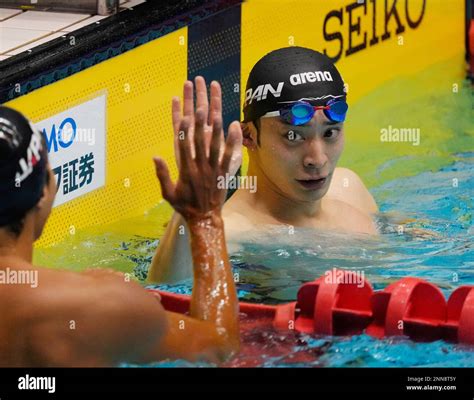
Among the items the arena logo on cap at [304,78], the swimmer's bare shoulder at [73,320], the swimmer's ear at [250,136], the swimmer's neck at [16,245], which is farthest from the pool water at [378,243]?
the arena logo on cap at [304,78]

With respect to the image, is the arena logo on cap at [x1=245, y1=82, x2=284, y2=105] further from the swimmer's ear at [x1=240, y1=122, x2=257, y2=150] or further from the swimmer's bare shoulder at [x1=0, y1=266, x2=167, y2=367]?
the swimmer's bare shoulder at [x1=0, y1=266, x2=167, y2=367]

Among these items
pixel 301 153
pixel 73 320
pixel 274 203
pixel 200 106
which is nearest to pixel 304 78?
pixel 301 153

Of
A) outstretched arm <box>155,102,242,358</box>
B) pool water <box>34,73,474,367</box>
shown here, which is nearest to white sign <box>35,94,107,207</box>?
pool water <box>34,73,474,367</box>

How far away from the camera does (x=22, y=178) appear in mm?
3068

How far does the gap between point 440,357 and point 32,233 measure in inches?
52.6

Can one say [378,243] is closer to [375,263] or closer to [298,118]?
[375,263]

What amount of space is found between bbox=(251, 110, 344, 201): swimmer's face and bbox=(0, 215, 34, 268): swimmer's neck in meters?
1.96

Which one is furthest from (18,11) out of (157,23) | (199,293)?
(199,293)

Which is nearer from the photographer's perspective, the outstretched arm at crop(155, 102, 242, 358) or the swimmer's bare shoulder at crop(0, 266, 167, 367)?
the swimmer's bare shoulder at crop(0, 266, 167, 367)

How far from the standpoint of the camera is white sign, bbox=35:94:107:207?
5719 mm

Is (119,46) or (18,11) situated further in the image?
(18,11)

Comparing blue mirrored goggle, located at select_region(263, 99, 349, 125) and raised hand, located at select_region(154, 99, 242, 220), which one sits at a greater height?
blue mirrored goggle, located at select_region(263, 99, 349, 125)
